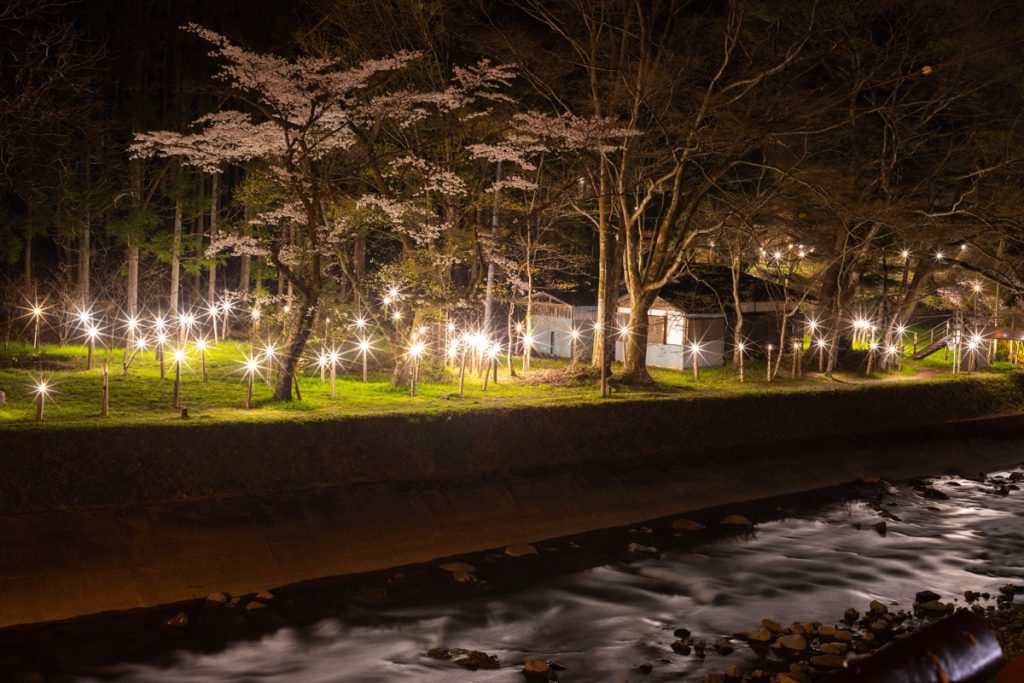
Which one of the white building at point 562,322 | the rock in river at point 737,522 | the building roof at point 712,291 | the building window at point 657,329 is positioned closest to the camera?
the rock in river at point 737,522

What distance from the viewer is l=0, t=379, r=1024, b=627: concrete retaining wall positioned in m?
12.6

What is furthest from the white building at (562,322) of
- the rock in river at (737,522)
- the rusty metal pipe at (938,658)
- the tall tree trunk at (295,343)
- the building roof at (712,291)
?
the rusty metal pipe at (938,658)

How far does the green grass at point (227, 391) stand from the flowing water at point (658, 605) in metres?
4.67

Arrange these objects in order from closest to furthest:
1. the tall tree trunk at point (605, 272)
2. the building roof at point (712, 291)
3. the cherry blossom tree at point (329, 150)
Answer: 1. the cherry blossom tree at point (329, 150)
2. the tall tree trunk at point (605, 272)
3. the building roof at point (712, 291)

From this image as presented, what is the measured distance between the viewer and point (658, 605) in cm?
1396

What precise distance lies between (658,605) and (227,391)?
38.8 feet

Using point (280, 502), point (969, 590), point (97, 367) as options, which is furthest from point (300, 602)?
point (97, 367)

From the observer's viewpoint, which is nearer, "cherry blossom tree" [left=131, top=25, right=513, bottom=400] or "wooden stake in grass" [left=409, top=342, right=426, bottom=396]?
"cherry blossom tree" [left=131, top=25, right=513, bottom=400]

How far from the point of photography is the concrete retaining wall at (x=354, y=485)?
12617mm

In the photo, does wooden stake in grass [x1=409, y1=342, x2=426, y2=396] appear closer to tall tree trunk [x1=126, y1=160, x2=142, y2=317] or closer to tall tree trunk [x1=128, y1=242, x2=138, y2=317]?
tall tree trunk [x1=126, y1=160, x2=142, y2=317]

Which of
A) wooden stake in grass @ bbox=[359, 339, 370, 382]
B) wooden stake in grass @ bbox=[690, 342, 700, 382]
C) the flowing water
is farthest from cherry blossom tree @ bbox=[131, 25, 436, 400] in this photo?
wooden stake in grass @ bbox=[690, 342, 700, 382]

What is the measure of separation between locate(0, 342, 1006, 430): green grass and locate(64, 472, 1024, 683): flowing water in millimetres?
4674

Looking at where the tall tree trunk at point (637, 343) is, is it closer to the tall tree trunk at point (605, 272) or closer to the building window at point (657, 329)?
the tall tree trunk at point (605, 272)

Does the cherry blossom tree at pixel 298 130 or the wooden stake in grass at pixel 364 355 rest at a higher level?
the cherry blossom tree at pixel 298 130
